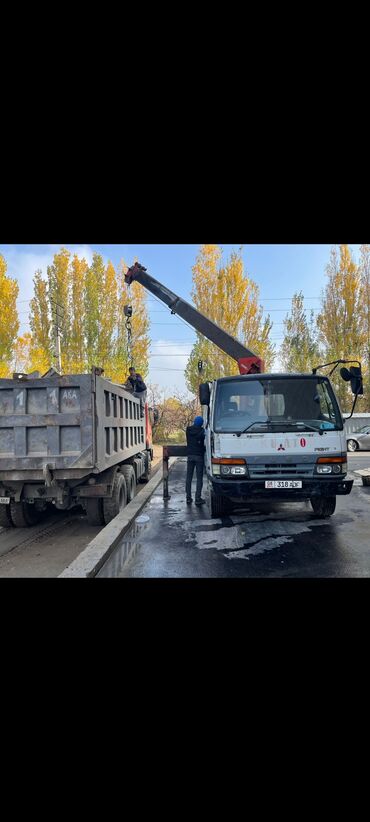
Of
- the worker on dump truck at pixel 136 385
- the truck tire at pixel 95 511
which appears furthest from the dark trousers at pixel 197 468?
the worker on dump truck at pixel 136 385

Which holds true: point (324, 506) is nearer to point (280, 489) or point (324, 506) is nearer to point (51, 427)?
point (280, 489)

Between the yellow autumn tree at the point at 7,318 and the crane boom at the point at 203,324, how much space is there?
14381mm

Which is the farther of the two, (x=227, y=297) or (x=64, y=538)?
(x=227, y=297)

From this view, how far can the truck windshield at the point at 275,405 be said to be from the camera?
538cm

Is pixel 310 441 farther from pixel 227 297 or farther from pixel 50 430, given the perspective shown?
pixel 227 297

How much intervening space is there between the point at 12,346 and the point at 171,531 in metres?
22.0

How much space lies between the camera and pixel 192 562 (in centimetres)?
446

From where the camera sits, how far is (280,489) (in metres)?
5.16

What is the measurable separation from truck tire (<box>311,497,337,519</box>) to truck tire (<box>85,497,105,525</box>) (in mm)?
3335

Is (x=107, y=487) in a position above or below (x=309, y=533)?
above

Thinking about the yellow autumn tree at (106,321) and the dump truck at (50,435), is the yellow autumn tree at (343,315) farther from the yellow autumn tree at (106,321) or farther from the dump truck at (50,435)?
the dump truck at (50,435)

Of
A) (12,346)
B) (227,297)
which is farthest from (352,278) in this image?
Result: (12,346)
